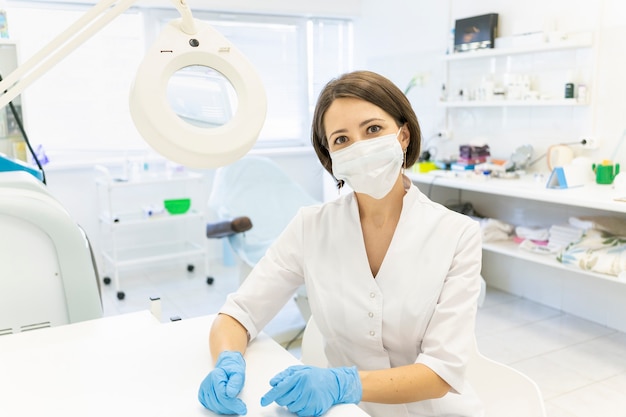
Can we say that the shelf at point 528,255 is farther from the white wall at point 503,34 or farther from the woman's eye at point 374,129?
the woman's eye at point 374,129

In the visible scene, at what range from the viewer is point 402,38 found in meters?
4.52

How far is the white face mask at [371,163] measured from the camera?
1.30 m

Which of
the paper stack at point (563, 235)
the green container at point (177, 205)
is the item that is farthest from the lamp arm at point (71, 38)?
the green container at point (177, 205)

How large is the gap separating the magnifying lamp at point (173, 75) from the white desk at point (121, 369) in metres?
0.45

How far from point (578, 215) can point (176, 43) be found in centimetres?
285

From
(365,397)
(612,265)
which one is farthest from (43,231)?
(612,265)

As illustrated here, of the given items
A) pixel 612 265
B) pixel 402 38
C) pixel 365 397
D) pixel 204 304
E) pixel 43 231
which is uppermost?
pixel 402 38

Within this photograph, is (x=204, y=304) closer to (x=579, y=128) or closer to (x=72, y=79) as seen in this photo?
(x=72, y=79)

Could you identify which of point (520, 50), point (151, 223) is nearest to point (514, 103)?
point (520, 50)

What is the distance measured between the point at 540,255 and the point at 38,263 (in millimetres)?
2474

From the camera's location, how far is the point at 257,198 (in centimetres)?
354

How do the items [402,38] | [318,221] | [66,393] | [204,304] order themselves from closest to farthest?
[66,393] → [318,221] → [204,304] → [402,38]

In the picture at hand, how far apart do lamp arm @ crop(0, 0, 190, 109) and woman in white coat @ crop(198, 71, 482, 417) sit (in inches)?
18.8

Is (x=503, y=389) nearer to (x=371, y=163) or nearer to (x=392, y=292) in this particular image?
(x=392, y=292)
